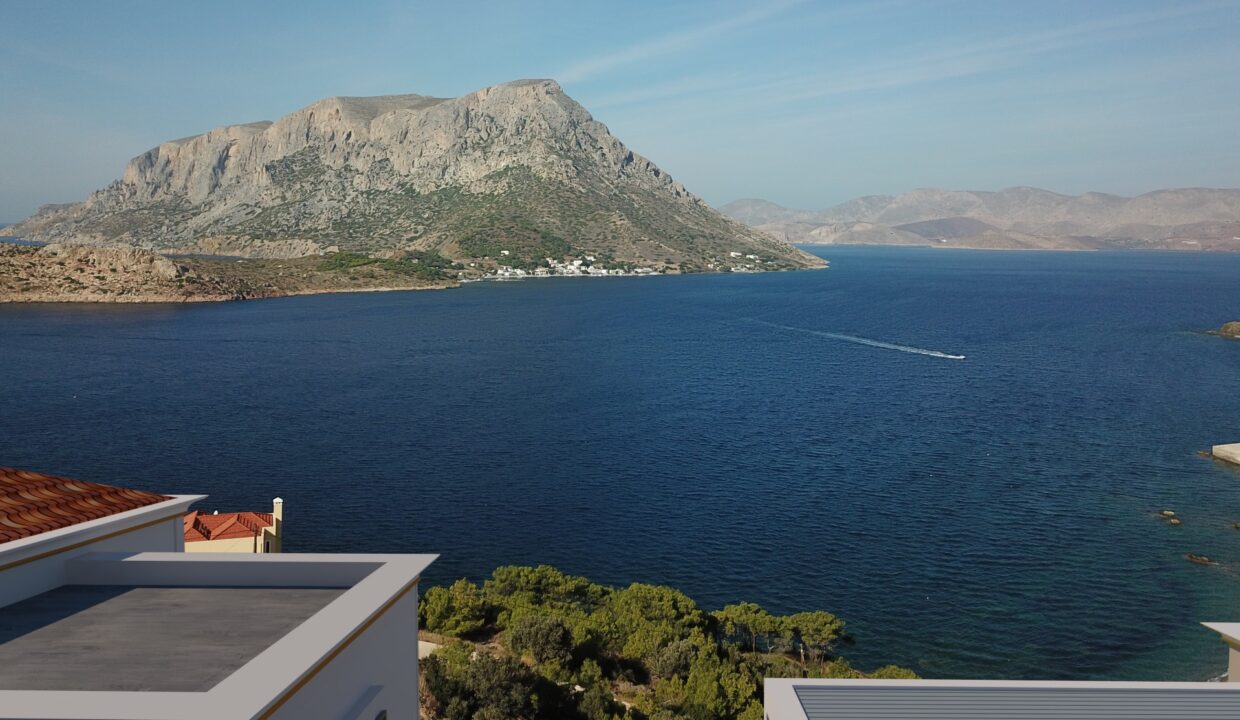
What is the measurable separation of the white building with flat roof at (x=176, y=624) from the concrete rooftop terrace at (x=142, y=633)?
0.02 metres

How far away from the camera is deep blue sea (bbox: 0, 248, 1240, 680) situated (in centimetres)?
2445

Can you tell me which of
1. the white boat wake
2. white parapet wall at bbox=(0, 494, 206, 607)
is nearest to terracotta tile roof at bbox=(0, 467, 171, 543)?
white parapet wall at bbox=(0, 494, 206, 607)

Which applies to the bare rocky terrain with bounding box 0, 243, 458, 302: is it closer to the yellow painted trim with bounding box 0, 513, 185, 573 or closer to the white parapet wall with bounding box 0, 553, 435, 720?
the yellow painted trim with bounding box 0, 513, 185, 573

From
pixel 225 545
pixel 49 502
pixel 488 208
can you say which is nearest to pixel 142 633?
pixel 49 502

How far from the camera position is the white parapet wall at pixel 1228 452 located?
122 ft

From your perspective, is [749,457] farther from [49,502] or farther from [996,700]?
[49,502]

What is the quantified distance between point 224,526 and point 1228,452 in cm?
4074

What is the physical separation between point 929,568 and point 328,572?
22.2 m

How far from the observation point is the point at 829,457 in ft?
124

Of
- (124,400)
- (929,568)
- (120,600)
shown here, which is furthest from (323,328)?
(120,600)

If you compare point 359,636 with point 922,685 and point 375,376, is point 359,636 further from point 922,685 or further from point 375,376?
point 375,376

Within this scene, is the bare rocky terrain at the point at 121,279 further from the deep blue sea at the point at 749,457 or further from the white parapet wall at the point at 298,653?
the white parapet wall at the point at 298,653

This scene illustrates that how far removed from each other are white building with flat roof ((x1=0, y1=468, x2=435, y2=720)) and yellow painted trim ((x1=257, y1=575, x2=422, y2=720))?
0.02 m

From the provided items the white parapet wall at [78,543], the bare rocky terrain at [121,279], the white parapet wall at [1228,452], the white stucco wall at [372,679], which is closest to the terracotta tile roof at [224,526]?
the white parapet wall at [78,543]
